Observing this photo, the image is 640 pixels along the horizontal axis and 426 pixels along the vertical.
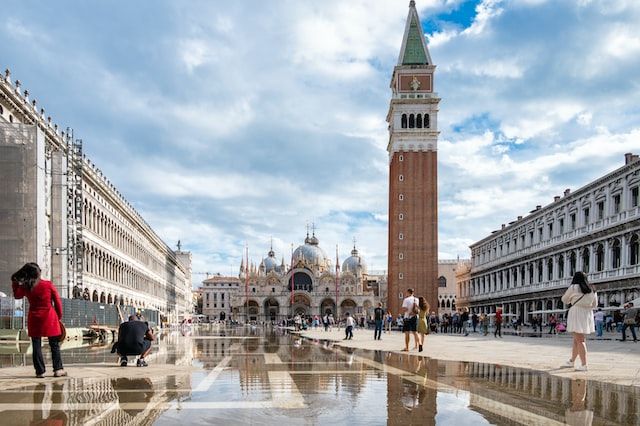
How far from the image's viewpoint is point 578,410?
21.5ft

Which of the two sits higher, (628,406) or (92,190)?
(92,190)

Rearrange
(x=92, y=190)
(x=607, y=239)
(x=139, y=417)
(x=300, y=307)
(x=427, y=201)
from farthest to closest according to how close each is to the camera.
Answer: (x=300, y=307) → (x=427, y=201) → (x=92, y=190) → (x=607, y=239) → (x=139, y=417)

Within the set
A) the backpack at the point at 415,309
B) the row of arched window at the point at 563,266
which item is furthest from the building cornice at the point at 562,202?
the backpack at the point at 415,309

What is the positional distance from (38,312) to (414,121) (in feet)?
252

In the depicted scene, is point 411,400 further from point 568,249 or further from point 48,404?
point 568,249

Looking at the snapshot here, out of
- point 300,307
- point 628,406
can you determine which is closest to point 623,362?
point 628,406

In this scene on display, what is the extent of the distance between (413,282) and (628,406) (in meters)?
73.4

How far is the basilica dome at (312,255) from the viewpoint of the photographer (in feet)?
460

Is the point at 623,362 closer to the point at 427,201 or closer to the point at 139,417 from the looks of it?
the point at 139,417

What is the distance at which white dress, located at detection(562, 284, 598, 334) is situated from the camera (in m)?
11.2

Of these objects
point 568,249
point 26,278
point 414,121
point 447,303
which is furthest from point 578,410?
point 447,303

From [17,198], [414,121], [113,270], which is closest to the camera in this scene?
[17,198]

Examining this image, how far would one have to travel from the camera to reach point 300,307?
132 m

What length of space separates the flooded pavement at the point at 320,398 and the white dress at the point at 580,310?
1334 mm
